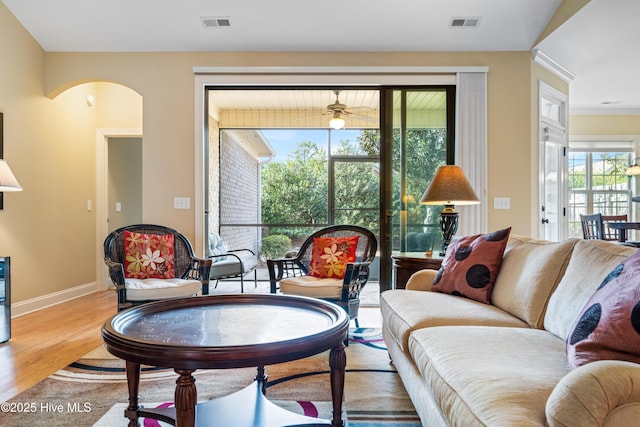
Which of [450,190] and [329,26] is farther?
[329,26]

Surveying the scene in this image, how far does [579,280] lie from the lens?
1682mm

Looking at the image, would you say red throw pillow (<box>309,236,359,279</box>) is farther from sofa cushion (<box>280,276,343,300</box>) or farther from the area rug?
the area rug

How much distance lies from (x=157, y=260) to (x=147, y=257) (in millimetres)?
82

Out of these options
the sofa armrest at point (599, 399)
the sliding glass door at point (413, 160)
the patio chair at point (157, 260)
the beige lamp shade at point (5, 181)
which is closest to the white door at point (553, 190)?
the sliding glass door at point (413, 160)

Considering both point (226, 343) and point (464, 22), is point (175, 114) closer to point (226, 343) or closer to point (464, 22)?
point (464, 22)

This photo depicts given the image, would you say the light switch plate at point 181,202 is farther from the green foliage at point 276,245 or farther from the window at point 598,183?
the window at point 598,183

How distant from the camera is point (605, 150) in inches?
281

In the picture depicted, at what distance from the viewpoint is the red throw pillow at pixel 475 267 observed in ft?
8.05

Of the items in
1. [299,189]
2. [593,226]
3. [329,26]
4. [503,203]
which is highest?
[329,26]

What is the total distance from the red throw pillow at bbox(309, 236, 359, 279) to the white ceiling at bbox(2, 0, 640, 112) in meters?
2.01

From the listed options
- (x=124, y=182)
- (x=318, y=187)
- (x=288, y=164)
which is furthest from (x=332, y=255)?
(x=288, y=164)

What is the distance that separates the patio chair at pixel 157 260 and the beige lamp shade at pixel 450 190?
186 centimetres

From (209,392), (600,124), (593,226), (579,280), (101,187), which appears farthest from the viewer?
(600,124)

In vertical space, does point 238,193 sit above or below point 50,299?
above
